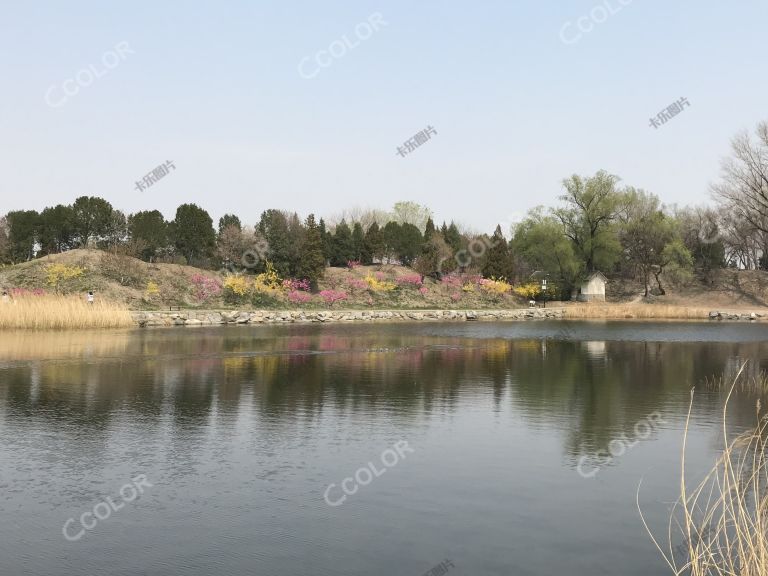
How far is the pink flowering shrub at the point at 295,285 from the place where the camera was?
58.9m

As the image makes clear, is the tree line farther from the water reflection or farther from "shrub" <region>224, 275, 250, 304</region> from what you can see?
the water reflection

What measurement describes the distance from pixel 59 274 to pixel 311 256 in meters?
19.1

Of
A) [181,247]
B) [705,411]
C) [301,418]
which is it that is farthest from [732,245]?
[301,418]

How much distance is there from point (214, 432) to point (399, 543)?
6282 millimetres

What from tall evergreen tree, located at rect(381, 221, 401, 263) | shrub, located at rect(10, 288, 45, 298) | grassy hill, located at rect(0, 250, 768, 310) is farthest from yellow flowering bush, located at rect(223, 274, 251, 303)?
tall evergreen tree, located at rect(381, 221, 401, 263)

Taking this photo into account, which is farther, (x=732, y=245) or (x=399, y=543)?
(x=732, y=245)

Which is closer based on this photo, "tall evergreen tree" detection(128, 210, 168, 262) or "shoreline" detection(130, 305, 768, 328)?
"shoreline" detection(130, 305, 768, 328)

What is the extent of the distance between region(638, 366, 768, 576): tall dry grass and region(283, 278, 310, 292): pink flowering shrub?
48.0 metres

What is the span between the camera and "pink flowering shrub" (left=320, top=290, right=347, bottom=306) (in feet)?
197

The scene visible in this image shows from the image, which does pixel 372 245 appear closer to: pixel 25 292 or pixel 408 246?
pixel 408 246

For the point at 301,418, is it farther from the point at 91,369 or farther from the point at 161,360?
the point at 161,360

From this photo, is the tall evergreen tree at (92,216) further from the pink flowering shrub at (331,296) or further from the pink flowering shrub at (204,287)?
the pink flowering shrub at (331,296)

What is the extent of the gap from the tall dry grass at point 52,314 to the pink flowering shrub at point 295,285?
69.1 ft

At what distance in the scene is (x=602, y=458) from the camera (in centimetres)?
1209
